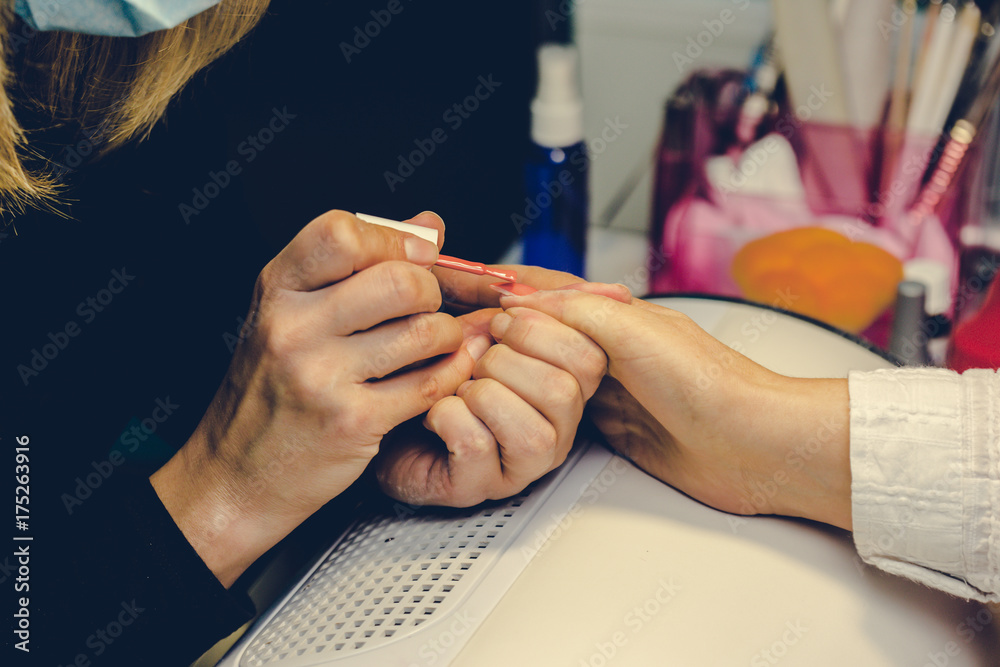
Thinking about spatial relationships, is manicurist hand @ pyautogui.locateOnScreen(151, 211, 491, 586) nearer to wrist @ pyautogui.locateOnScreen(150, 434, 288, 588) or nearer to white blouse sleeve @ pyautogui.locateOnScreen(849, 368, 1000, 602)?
wrist @ pyautogui.locateOnScreen(150, 434, 288, 588)

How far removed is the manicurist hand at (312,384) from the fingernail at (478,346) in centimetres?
2

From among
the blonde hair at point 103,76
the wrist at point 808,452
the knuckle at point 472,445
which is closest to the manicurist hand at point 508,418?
the knuckle at point 472,445

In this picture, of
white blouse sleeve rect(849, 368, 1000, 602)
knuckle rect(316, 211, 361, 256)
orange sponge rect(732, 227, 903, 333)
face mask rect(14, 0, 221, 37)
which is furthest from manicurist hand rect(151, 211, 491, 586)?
orange sponge rect(732, 227, 903, 333)

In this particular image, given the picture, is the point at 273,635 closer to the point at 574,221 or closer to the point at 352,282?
the point at 352,282

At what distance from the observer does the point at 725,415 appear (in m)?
0.45

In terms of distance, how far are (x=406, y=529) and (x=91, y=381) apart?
0.21m

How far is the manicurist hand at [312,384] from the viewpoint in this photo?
39cm

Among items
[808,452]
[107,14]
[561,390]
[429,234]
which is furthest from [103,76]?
[808,452]

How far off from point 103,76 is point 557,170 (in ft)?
1.27

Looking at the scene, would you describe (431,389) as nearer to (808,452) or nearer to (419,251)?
(419,251)

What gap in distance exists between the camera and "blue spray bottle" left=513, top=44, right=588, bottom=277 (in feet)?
2.12

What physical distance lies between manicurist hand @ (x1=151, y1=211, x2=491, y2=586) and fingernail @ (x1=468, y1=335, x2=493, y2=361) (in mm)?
20

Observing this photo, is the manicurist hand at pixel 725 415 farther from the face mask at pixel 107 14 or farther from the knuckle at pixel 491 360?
the face mask at pixel 107 14

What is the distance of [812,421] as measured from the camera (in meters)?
0.44
